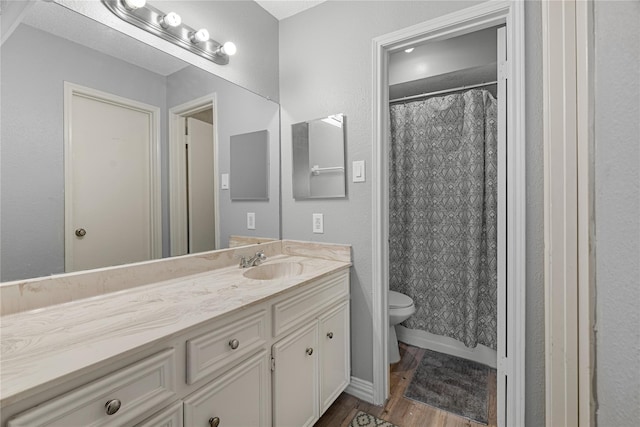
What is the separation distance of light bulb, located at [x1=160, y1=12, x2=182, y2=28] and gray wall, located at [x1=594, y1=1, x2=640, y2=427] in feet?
5.03

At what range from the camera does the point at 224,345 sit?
962 millimetres

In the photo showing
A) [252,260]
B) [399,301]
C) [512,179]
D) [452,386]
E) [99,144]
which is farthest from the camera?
[399,301]

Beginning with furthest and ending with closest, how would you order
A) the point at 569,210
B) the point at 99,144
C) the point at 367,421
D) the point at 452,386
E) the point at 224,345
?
1. the point at 452,386
2. the point at 367,421
3. the point at 99,144
4. the point at 224,345
5. the point at 569,210

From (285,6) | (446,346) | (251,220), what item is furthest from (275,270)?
(285,6)

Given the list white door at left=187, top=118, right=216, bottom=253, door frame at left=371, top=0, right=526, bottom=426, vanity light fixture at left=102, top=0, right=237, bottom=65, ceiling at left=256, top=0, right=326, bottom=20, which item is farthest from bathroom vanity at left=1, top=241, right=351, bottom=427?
ceiling at left=256, top=0, right=326, bottom=20

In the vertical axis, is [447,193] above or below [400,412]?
above

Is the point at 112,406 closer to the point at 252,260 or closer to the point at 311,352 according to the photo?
the point at 311,352

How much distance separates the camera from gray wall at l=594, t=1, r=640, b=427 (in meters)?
0.40

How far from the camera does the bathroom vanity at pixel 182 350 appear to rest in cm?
63

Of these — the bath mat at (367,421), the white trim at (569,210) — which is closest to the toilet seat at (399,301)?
the bath mat at (367,421)

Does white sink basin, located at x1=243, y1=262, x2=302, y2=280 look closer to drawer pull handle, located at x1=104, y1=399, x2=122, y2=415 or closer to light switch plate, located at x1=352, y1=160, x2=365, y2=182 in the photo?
light switch plate, located at x1=352, y1=160, x2=365, y2=182

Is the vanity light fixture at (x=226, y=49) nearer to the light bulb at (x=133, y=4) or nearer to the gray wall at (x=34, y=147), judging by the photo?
the light bulb at (x=133, y=4)

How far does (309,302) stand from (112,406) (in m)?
0.82

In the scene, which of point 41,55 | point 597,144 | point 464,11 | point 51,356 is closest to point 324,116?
point 464,11
